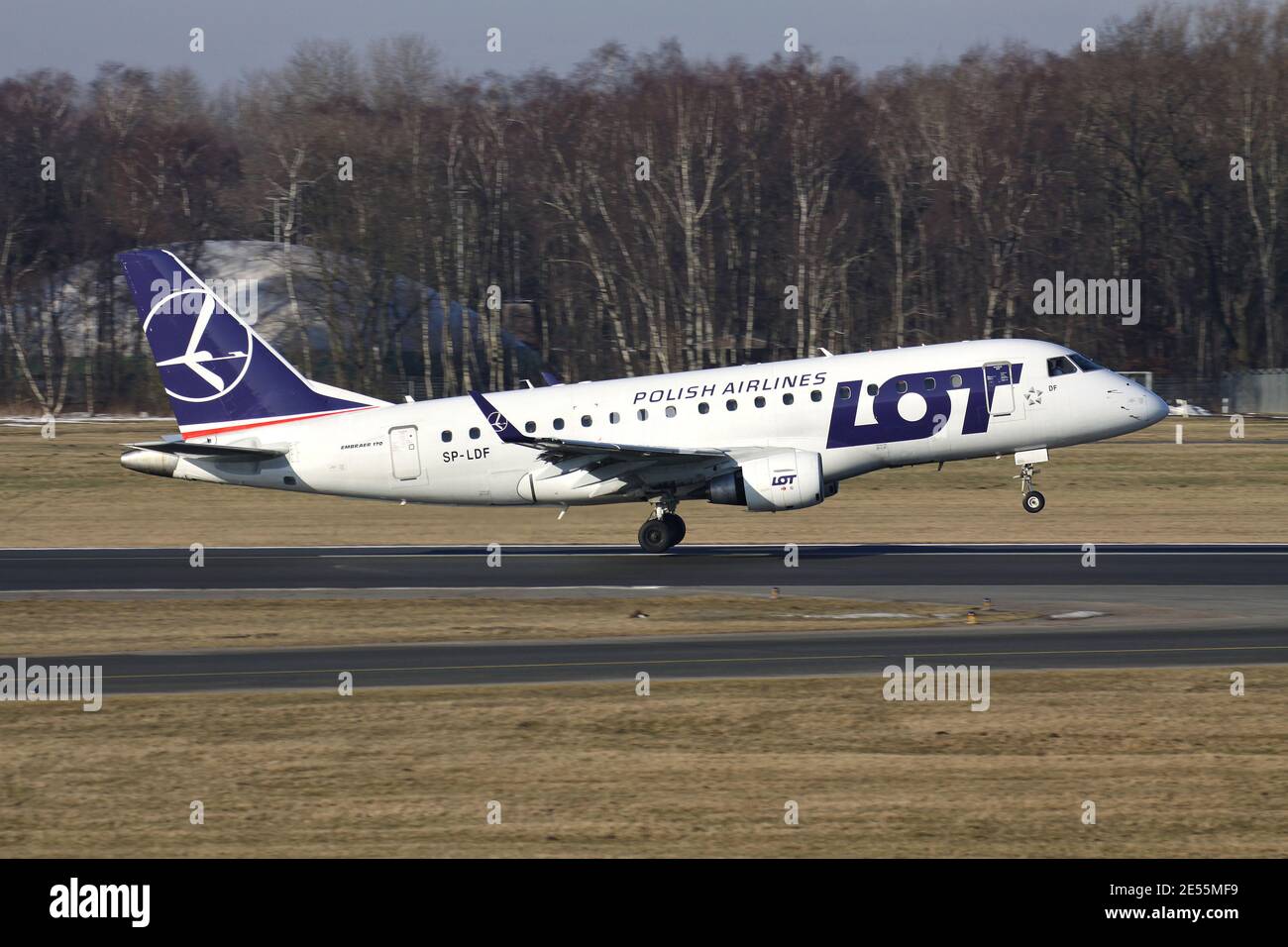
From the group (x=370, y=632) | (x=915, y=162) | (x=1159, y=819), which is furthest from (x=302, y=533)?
(x=915, y=162)

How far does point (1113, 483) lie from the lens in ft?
155

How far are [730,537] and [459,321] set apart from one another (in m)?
45.9

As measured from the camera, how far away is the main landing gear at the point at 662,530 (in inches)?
1332

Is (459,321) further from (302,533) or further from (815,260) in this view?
(302,533)

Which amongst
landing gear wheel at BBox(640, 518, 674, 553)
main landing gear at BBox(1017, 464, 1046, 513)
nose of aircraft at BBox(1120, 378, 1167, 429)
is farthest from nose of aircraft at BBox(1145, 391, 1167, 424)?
landing gear wheel at BBox(640, 518, 674, 553)

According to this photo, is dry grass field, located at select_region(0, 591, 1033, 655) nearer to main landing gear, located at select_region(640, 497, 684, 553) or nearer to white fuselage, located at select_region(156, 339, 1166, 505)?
white fuselage, located at select_region(156, 339, 1166, 505)

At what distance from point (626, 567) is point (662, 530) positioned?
220cm

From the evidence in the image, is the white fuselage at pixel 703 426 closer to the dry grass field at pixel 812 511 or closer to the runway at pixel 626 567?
the runway at pixel 626 567

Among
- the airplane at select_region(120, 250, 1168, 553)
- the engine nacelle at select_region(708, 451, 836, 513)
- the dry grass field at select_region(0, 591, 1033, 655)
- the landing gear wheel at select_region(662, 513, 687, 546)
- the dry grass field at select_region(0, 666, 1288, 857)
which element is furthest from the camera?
the landing gear wheel at select_region(662, 513, 687, 546)

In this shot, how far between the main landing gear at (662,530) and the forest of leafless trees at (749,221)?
39.7 metres

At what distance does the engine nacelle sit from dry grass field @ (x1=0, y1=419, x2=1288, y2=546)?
4972 millimetres

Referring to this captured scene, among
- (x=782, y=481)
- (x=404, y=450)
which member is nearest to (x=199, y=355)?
(x=404, y=450)

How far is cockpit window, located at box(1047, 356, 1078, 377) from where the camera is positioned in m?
32.7

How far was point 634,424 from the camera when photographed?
33094 mm
